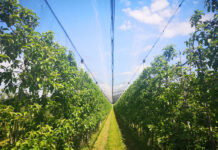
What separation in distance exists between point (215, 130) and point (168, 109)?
1.55 meters

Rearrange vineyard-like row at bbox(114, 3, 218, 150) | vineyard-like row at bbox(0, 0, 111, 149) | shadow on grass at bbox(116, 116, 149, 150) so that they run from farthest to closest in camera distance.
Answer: shadow on grass at bbox(116, 116, 149, 150) < vineyard-like row at bbox(114, 3, 218, 150) < vineyard-like row at bbox(0, 0, 111, 149)

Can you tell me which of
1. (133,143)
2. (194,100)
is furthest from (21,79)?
(133,143)

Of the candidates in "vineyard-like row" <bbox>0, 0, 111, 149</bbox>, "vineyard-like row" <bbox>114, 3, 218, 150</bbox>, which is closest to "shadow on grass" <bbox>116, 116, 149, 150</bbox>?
"vineyard-like row" <bbox>114, 3, 218, 150</bbox>

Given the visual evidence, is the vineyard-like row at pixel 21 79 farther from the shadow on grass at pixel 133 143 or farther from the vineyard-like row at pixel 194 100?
the shadow on grass at pixel 133 143

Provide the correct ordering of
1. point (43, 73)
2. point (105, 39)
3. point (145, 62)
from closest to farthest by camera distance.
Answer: point (43, 73), point (105, 39), point (145, 62)

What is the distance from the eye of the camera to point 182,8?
164 inches

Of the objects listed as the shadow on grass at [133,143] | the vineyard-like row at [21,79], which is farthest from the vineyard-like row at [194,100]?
the vineyard-like row at [21,79]

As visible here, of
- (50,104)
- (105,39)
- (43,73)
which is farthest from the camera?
(105,39)

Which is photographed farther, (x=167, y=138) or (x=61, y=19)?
(x=167, y=138)

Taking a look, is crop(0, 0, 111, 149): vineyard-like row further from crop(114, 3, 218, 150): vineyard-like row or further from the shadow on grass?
the shadow on grass

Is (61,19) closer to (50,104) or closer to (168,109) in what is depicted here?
(50,104)

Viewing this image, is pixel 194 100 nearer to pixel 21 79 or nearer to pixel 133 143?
pixel 21 79

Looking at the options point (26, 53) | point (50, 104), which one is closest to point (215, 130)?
point (50, 104)

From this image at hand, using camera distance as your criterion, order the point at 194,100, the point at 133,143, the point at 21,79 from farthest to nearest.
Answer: the point at 133,143 → the point at 194,100 → the point at 21,79
